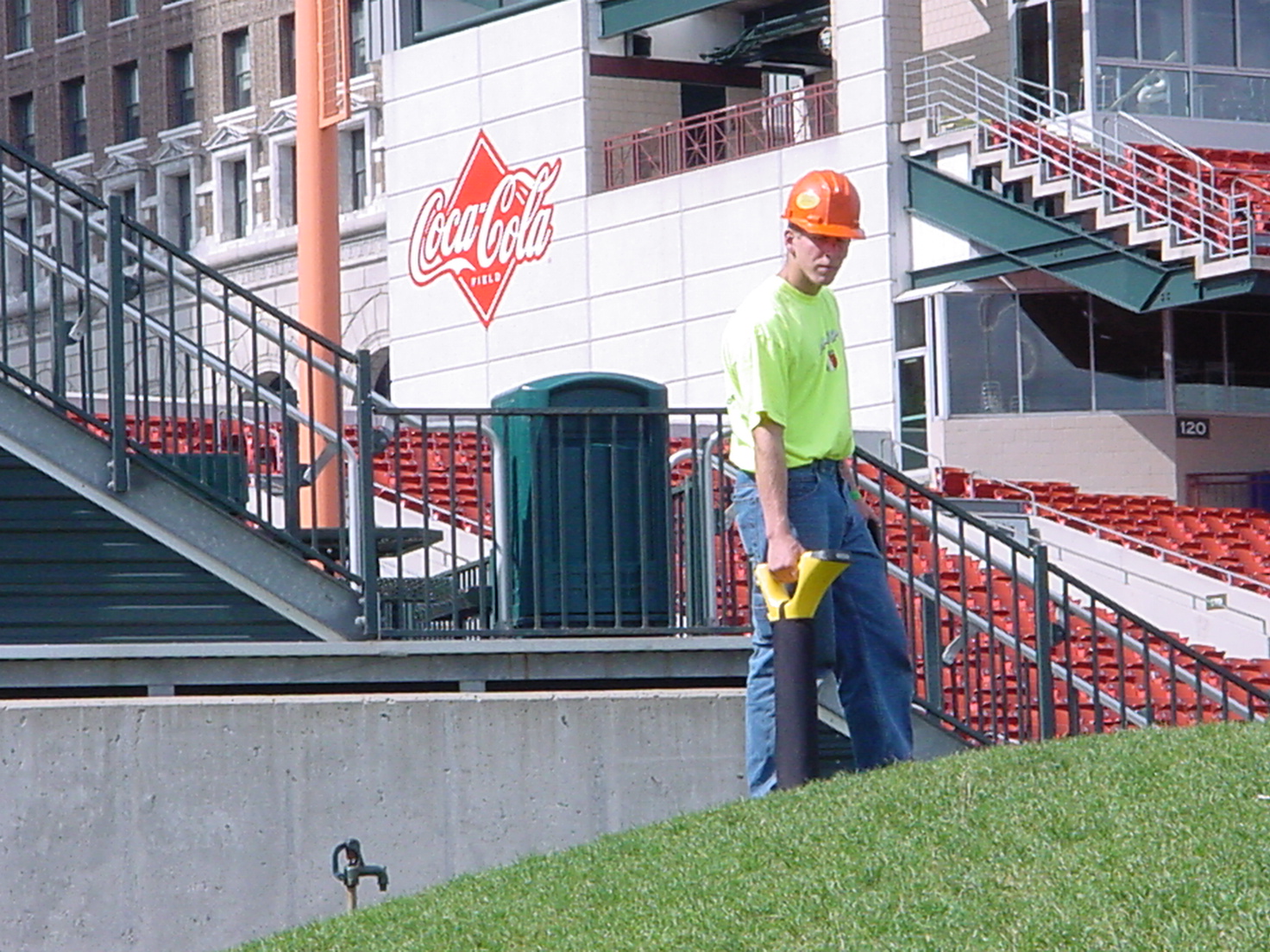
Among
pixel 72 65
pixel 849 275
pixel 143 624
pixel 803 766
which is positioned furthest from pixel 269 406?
pixel 72 65

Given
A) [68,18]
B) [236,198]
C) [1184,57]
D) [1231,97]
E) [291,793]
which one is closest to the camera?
[291,793]

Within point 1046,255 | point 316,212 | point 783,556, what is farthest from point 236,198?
point 783,556

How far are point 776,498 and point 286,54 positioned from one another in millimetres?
44886

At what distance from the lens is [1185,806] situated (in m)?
6.64

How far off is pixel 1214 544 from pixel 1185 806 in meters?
19.1

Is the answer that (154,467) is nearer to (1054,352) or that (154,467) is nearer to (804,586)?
(804,586)

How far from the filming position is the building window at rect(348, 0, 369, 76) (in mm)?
47812

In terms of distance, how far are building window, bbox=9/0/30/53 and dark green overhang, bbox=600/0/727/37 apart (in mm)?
28264

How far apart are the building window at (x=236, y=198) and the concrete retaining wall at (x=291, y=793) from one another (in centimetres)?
4316

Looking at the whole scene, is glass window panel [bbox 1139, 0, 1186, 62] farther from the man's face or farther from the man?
the man's face

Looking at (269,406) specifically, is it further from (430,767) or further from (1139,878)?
(1139,878)

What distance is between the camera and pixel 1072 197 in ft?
91.5

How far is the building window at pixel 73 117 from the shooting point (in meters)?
56.4

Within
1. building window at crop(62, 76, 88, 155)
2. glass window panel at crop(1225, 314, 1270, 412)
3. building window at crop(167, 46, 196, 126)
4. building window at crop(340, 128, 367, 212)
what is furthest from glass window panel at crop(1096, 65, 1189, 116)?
building window at crop(62, 76, 88, 155)
